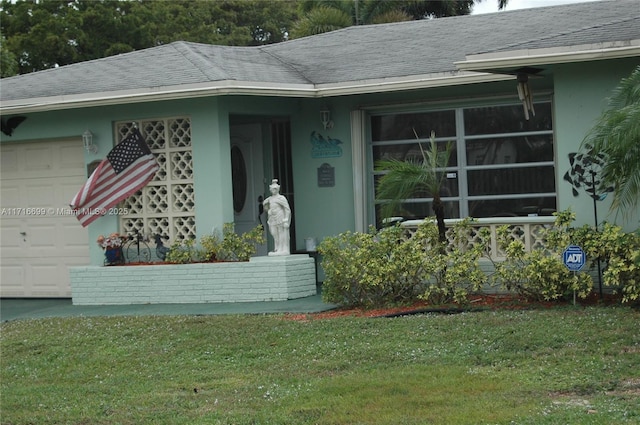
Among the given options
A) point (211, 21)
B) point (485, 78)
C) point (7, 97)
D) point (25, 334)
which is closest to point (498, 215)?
point (485, 78)

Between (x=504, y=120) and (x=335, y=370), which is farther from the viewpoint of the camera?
(x=504, y=120)

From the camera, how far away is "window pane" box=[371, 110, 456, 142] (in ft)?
50.2

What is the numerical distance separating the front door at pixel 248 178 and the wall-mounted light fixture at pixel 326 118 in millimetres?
1230

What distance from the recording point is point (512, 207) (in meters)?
14.9

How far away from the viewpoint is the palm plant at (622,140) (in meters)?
10.4

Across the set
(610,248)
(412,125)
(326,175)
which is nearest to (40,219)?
(326,175)

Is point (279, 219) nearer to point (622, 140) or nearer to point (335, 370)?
point (335, 370)

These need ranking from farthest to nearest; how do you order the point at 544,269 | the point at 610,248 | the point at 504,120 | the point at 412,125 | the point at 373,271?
the point at 412,125
the point at 504,120
the point at 373,271
the point at 544,269
the point at 610,248

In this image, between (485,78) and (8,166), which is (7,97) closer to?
(8,166)

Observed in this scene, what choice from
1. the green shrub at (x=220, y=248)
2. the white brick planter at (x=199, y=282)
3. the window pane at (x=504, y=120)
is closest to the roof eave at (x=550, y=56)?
the window pane at (x=504, y=120)

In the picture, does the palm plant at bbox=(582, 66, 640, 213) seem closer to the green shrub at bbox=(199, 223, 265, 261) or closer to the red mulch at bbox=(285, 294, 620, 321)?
the red mulch at bbox=(285, 294, 620, 321)

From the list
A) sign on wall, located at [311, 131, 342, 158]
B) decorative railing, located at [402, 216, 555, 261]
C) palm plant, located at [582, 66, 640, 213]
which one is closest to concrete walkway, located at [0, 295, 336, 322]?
decorative railing, located at [402, 216, 555, 261]

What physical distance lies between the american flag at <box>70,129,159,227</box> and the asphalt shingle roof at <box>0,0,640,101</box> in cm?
93

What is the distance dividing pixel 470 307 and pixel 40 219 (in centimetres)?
766
